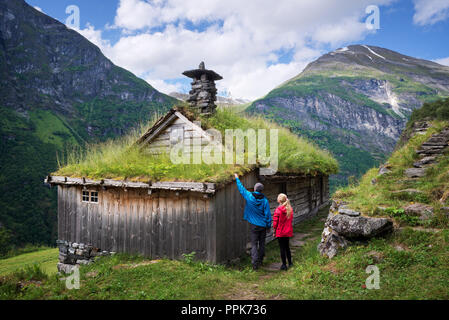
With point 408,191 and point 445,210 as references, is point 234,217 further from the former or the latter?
point 445,210

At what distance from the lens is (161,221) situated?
841cm

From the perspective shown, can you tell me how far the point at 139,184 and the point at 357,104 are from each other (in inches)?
2452

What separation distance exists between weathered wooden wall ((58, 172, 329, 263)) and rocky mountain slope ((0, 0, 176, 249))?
1399 inches

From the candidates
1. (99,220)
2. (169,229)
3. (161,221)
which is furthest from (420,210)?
(99,220)

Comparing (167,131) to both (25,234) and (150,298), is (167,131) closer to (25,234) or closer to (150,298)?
(150,298)

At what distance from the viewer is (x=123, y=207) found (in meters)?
9.25

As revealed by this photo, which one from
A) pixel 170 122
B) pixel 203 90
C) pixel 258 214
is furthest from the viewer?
pixel 203 90

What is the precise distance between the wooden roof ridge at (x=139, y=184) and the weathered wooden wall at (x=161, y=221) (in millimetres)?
313

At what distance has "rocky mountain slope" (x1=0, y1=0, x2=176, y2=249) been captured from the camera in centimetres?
5303

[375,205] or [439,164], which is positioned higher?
[439,164]

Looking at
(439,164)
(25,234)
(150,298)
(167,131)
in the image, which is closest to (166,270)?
(150,298)
